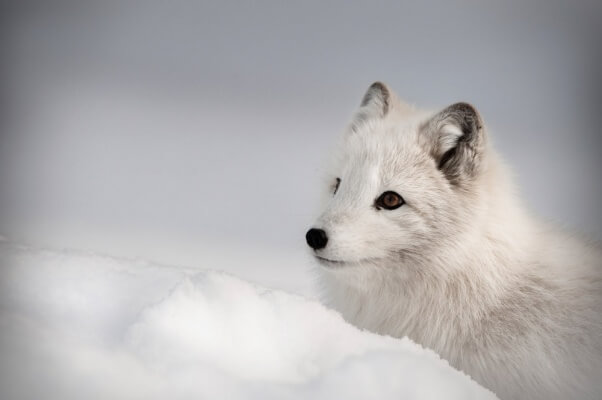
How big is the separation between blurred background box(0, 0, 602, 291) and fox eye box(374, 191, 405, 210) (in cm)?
33

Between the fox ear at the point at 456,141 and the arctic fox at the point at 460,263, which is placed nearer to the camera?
the arctic fox at the point at 460,263

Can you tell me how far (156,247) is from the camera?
215 centimetres

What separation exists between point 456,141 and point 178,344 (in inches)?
44.8

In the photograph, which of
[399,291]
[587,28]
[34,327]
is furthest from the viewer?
[587,28]

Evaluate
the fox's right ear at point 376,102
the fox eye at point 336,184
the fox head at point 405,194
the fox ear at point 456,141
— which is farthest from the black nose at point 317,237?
the fox's right ear at point 376,102

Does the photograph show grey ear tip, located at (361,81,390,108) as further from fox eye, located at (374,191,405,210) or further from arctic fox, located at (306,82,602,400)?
fox eye, located at (374,191,405,210)

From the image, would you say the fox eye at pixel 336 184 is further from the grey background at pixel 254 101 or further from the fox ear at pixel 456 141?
the fox ear at pixel 456 141

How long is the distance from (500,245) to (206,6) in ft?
4.19

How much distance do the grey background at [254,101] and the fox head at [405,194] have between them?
0.91 feet

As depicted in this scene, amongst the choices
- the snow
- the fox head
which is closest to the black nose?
the fox head

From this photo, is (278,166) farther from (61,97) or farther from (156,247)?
(61,97)

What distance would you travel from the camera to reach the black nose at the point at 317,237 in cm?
168

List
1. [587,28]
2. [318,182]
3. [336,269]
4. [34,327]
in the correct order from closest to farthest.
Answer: [34,327] → [336,269] → [587,28] → [318,182]

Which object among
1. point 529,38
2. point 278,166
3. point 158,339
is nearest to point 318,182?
point 278,166
